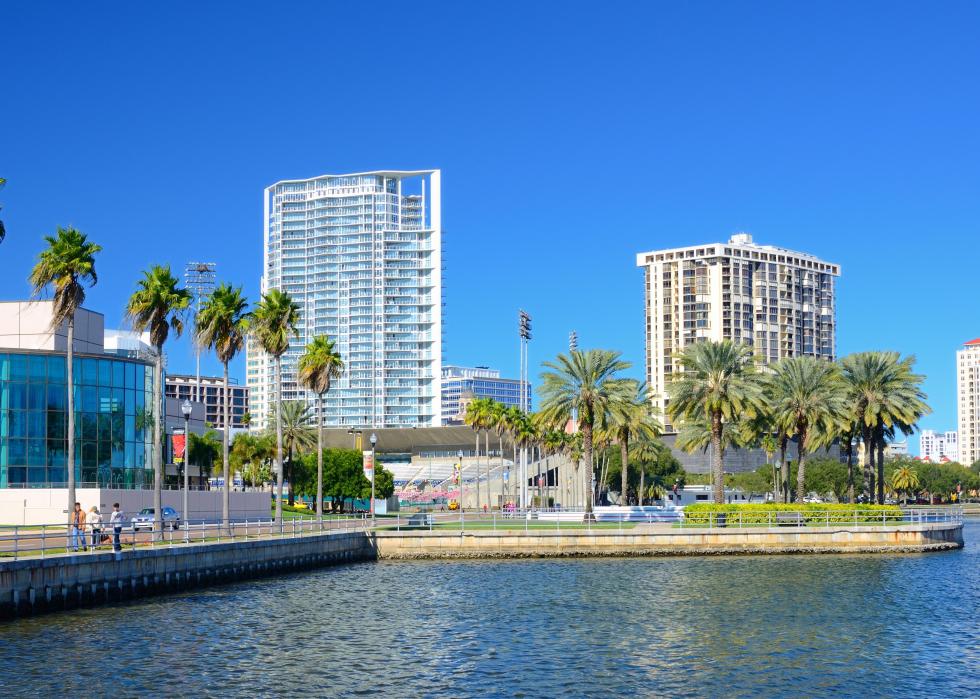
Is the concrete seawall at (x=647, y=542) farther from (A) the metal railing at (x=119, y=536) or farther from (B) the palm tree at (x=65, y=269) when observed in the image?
(B) the palm tree at (x=65, y=269)

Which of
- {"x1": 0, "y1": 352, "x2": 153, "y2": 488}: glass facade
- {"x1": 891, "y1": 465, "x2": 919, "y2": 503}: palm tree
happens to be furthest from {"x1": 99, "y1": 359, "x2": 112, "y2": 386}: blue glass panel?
{"x1": 891, "y1": 465, "x2": 919, "y2": 503}: palm tree

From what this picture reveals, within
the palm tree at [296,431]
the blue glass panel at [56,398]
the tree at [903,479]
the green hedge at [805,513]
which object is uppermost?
the blue glass panel at [56,398]

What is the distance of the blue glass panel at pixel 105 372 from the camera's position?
7631 cm

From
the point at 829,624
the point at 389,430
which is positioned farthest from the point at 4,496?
the point at 389,430

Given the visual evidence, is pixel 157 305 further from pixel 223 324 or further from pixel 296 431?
pixel 296 431

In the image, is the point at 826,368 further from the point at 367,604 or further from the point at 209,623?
the point at 209,623

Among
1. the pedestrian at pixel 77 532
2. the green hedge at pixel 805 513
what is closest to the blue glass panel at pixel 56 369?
the pedestrian at pixel 77 532

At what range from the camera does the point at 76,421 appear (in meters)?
73.9

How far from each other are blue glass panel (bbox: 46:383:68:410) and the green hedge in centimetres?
4014

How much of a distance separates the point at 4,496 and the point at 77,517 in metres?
30.7

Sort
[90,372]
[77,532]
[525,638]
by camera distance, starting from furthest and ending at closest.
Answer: [90,372]
[77,532]
[525,638]

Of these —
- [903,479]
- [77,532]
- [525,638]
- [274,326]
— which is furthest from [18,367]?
[903,479]

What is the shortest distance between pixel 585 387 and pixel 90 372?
32785 mm

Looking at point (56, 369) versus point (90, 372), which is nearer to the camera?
point (56, 369)
